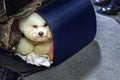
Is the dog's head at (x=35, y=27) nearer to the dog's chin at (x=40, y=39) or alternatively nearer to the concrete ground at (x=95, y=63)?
the dog's chin at (x=40, y=39)

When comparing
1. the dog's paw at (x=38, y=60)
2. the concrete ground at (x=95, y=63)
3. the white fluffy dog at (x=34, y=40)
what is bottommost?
the concrete ground at (x=95, y=63)

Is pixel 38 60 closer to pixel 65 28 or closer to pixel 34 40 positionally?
pixel 34 40

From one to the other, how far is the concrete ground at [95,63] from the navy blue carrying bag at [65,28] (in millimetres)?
59

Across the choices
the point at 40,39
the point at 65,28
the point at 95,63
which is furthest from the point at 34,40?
the point at 95,63

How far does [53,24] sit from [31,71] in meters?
0.29

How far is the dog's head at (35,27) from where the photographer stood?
1.28 meters

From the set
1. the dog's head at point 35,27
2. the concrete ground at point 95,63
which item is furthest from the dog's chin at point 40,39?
the concrete ground at point 95,63

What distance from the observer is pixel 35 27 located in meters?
1.30

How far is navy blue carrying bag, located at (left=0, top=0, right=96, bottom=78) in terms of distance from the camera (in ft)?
4.14

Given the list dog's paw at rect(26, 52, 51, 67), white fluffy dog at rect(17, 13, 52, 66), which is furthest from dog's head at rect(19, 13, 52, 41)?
dog's paw at rect(26, 52, 51, 67)

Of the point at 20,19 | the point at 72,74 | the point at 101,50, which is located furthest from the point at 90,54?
the point at 20,19

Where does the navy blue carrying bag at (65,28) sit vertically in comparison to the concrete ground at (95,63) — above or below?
above

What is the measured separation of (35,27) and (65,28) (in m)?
0.15

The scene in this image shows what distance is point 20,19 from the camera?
4.27 ft
